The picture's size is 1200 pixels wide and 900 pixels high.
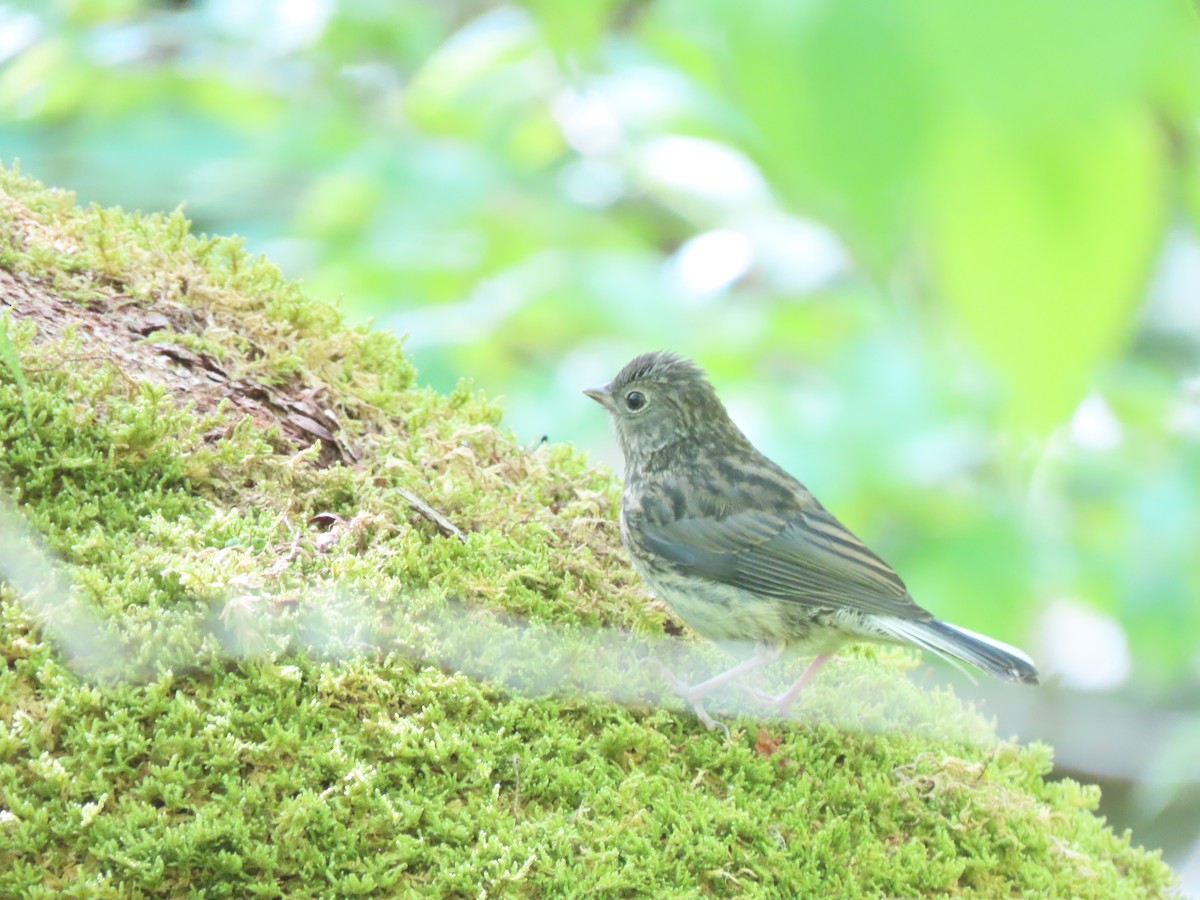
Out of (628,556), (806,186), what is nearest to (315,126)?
(628,556)

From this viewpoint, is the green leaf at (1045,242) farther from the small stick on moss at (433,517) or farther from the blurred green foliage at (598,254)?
the blurred green foliage at (598,254)

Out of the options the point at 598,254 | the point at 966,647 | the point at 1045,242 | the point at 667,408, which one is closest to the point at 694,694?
the point at 966,647

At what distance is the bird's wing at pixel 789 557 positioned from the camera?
3400mm

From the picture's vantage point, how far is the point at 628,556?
3.63 m

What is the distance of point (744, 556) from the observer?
365 cm

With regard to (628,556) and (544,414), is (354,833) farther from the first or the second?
(544,414)

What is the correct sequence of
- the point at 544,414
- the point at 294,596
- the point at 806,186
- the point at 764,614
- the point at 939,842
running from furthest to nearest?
the point at 544,414, the point at 764,614, the point at 939,842, the point at 294,596, the point at 806,186

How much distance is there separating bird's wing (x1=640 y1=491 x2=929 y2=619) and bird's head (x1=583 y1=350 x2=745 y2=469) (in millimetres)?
543

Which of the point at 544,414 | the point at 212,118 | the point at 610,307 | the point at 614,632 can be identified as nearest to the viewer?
the point at 614,632

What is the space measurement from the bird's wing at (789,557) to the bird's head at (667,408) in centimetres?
54

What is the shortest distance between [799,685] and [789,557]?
585 millimetres

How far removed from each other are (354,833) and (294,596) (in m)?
0.59

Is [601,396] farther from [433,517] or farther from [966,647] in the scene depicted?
[966,647]

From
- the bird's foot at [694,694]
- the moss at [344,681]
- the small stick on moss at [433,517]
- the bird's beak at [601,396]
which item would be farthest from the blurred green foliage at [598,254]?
the small stick on moss at [433,517]
